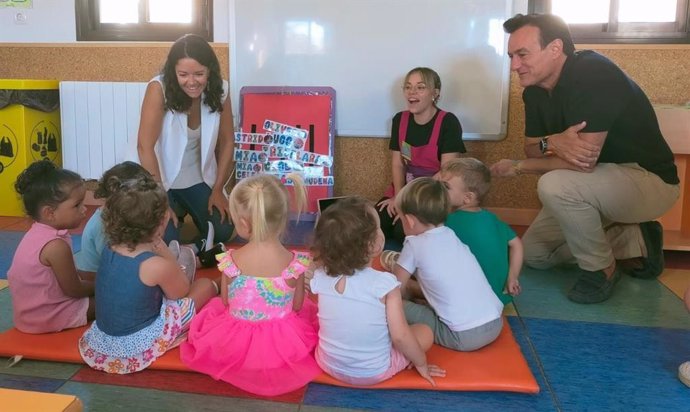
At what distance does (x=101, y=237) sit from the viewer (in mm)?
2104

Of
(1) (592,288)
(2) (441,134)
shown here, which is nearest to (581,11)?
(2) (441,134)

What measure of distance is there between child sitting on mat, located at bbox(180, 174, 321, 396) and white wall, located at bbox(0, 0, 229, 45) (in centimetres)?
262

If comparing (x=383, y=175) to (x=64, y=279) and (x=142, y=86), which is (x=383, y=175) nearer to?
(x=142, y=86)

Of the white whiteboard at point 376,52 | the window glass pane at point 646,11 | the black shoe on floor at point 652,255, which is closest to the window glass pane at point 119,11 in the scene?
the white whiteboard at point 376,52

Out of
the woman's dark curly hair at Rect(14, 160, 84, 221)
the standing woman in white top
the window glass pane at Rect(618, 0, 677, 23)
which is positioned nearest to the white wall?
the standing woman in white top

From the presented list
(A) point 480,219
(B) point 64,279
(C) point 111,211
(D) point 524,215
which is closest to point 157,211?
(C) point 111,211

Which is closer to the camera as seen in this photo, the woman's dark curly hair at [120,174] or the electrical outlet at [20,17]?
the woman's dark curly hair at [120,174]

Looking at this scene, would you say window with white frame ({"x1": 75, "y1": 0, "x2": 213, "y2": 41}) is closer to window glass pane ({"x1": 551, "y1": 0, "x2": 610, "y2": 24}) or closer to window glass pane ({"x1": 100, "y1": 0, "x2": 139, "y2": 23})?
window glass pane ({"x1": 100, "y1": 0, "x2": 139, "y2": 23})

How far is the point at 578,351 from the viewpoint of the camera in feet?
6.01

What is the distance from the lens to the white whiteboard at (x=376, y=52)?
327 centimetres

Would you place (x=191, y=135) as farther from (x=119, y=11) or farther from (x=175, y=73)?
(x=119, y=11)

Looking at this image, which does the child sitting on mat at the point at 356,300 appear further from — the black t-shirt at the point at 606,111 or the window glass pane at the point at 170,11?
the window glass pane at the point at 170,11

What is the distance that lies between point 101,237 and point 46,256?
331 millimetres

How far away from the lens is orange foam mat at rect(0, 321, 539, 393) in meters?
1.58
